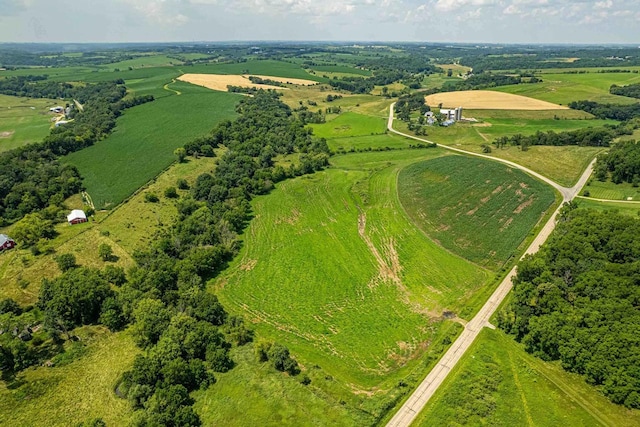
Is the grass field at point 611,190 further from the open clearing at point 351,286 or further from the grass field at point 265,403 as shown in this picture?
the grass field at point 265,403

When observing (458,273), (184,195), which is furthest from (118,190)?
(458,273)

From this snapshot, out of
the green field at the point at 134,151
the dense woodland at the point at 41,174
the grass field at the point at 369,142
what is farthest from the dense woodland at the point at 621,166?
the dense woodland at the point at 41,174

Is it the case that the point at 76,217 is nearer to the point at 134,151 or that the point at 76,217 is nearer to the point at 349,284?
the point at 134,151

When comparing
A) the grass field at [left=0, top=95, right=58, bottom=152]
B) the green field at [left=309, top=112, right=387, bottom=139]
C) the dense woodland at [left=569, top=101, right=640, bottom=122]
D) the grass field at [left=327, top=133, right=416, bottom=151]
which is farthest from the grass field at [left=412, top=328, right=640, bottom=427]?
the dense woodland at [left=569, top=101, right=640, bottom=122]

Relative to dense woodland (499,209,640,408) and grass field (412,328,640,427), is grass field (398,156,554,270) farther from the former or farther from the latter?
grass field (412,328,640,427)

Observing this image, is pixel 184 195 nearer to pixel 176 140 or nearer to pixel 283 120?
pixel 176 140

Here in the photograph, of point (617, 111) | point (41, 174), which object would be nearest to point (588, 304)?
point (41, 174)

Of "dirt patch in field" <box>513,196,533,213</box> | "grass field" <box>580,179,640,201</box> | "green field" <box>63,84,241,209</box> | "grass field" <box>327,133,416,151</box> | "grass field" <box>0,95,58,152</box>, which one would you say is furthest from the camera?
"grass field" <box>327,133,416,151</box>
